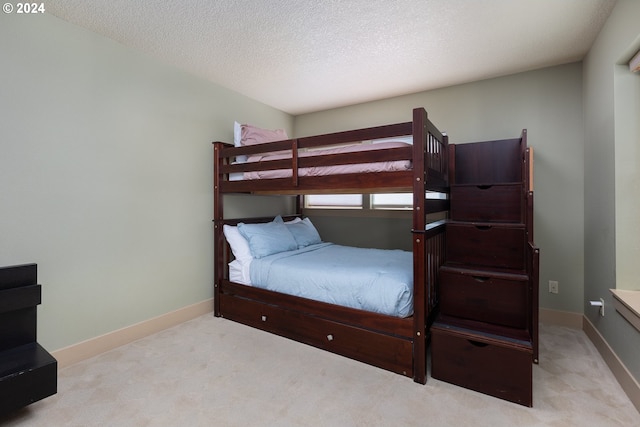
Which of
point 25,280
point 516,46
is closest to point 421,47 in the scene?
point 516,46

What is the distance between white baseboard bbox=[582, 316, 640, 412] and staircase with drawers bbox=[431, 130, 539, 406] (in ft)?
1.31

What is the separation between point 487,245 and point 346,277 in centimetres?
100

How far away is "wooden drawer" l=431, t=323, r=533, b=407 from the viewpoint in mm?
1583

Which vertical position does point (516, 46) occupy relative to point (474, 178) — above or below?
above

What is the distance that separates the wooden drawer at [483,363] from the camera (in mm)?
1583

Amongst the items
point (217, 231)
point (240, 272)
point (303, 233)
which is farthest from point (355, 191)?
point (217, 231)

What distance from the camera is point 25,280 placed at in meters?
1.74

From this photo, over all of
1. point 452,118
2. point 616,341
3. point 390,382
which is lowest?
point 390,382

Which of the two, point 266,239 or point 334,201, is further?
point 334,201

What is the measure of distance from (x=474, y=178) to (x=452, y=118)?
2.99 feet

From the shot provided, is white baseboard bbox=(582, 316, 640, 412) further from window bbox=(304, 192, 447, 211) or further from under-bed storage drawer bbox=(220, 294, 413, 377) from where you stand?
window bbox=(304, 192, 447, 211)

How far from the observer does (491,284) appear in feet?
6.07

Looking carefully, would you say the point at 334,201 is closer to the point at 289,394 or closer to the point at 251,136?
the point at 251,136

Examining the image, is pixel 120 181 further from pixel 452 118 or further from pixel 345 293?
pixel 452 118
